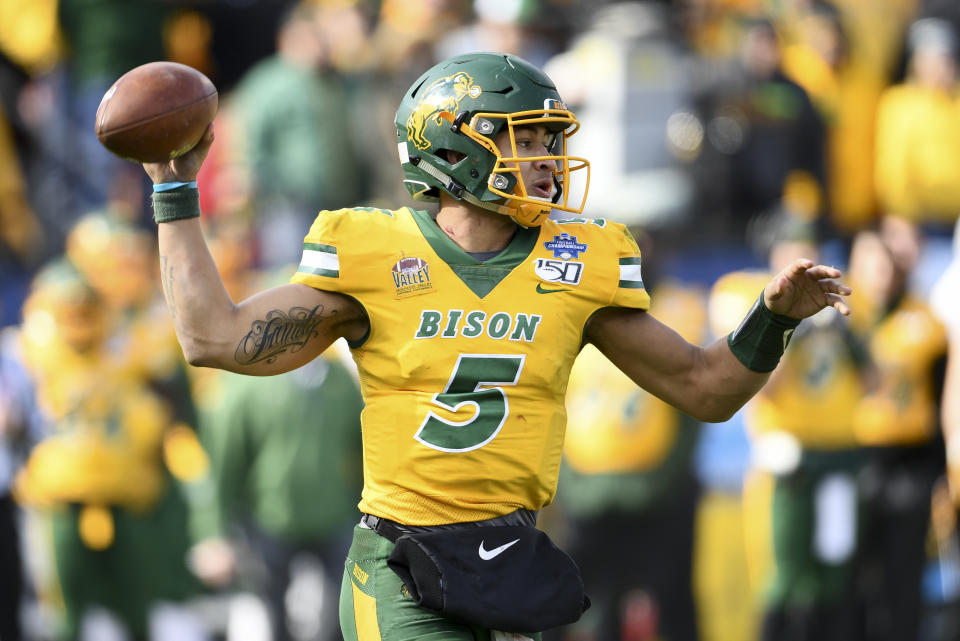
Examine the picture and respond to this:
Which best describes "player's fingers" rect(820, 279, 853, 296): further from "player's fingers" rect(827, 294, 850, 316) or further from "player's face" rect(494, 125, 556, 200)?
"player's face" rect(494, 125, 556, 200)

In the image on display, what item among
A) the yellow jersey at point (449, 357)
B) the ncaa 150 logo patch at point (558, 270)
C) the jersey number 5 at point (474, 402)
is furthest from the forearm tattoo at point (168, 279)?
the ncaa 150 logo patch at point (558, 270)

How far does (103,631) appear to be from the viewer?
319 inches

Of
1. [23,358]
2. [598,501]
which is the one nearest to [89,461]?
[23,358]

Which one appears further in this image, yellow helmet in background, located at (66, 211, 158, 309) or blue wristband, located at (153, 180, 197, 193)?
yellow helmet in background, located at (66, 211, 158, 309)

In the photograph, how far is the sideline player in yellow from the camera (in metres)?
3.53

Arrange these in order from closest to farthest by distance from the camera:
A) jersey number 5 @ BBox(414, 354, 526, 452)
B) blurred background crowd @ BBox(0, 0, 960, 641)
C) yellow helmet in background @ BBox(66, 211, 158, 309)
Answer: jersey number 5 @ BBox(414, 354, 526, 452)
blurred background crowd @ BBox(0, 0, 960, 641)
yellow helmet in background @ BBox(66, 211, 158, 309)

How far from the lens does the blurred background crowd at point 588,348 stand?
8.14 metres

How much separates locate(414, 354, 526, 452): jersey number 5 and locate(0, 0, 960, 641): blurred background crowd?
4372 mm

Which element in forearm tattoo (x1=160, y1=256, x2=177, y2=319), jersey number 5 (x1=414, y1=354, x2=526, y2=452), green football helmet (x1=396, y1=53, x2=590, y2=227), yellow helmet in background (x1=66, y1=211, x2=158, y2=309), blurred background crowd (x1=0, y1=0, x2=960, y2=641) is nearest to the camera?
forearm tattoo (x1=160, y1=256, x2=177, y2=319)

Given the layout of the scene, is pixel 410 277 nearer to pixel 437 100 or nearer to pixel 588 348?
pixel 437 100

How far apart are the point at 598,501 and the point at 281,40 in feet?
11.5

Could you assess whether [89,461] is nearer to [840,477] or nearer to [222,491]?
[222,491]

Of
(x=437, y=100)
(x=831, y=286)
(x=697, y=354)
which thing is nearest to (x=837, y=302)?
(x=831, y=286)

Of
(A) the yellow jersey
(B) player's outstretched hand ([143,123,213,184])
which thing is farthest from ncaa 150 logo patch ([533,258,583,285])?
(B) player's outstretched hand ([143,123,213,184])
